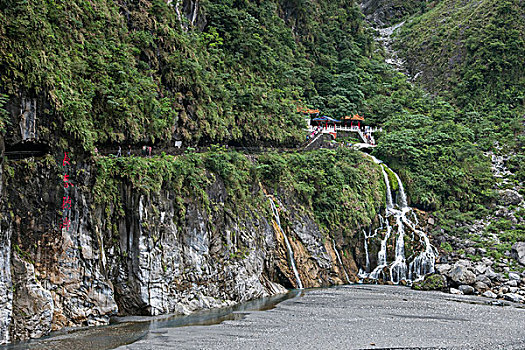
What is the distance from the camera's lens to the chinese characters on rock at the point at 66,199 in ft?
54.6

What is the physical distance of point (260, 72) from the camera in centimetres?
4075

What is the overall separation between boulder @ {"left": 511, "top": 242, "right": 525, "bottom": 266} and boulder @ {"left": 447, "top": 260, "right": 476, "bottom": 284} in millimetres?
4905

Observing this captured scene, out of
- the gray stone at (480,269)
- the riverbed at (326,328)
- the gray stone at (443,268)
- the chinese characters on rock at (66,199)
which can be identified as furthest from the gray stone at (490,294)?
the chinese characters on rock at (66,199)

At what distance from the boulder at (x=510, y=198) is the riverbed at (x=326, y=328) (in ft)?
62.8

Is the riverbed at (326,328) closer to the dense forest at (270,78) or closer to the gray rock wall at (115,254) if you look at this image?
the gray rock wall at (115,254)

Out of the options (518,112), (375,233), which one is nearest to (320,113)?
(375,233)

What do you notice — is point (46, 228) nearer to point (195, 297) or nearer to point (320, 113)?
point (195, 297)

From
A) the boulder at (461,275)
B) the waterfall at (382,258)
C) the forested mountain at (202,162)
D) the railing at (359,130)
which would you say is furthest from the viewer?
the railing at (359,130)

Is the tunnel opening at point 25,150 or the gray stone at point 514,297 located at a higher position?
the tunnel opening at point 25,150

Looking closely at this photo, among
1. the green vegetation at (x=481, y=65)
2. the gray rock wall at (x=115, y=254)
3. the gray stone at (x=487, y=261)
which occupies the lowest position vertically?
the gray stone at (x=487, y=261)

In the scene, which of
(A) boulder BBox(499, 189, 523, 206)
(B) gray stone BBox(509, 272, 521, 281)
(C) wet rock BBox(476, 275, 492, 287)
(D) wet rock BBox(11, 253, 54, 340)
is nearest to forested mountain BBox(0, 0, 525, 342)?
(D) wet rock BBox(11, 253, 54, 340)

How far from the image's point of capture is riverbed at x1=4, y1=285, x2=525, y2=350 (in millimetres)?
14961

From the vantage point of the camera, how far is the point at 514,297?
2597cm

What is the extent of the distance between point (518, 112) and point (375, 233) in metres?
33.6
